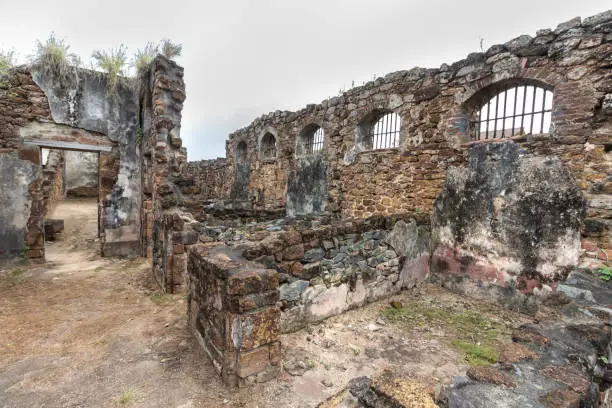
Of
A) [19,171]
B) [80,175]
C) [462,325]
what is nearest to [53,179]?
[80,175]

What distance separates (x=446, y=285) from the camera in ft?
16.9

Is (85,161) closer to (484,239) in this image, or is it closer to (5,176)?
(5,176)

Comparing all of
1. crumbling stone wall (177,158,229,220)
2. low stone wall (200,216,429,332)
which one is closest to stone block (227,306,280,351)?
low stone wall (200,216,429,332)

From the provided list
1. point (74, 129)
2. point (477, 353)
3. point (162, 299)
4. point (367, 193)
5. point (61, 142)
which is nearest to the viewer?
point (477, 353)

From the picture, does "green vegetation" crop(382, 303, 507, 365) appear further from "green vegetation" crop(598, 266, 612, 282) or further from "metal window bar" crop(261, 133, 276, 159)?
"metal window bar" crop(261, 133, 276, 159)

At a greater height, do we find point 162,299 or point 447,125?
point 447,125

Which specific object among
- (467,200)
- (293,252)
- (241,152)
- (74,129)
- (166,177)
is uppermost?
(241,152)

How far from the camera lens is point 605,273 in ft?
11.3

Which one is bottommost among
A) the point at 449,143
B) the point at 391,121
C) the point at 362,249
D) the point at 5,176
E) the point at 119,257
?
the point at 119,257

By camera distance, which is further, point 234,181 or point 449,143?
point 234,181

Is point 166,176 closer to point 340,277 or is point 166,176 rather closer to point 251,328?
point 340,277

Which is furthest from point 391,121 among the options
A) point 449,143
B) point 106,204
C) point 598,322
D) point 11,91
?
point 11,91

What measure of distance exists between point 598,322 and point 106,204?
7967mm

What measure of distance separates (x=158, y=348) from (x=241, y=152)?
33.2 ft
